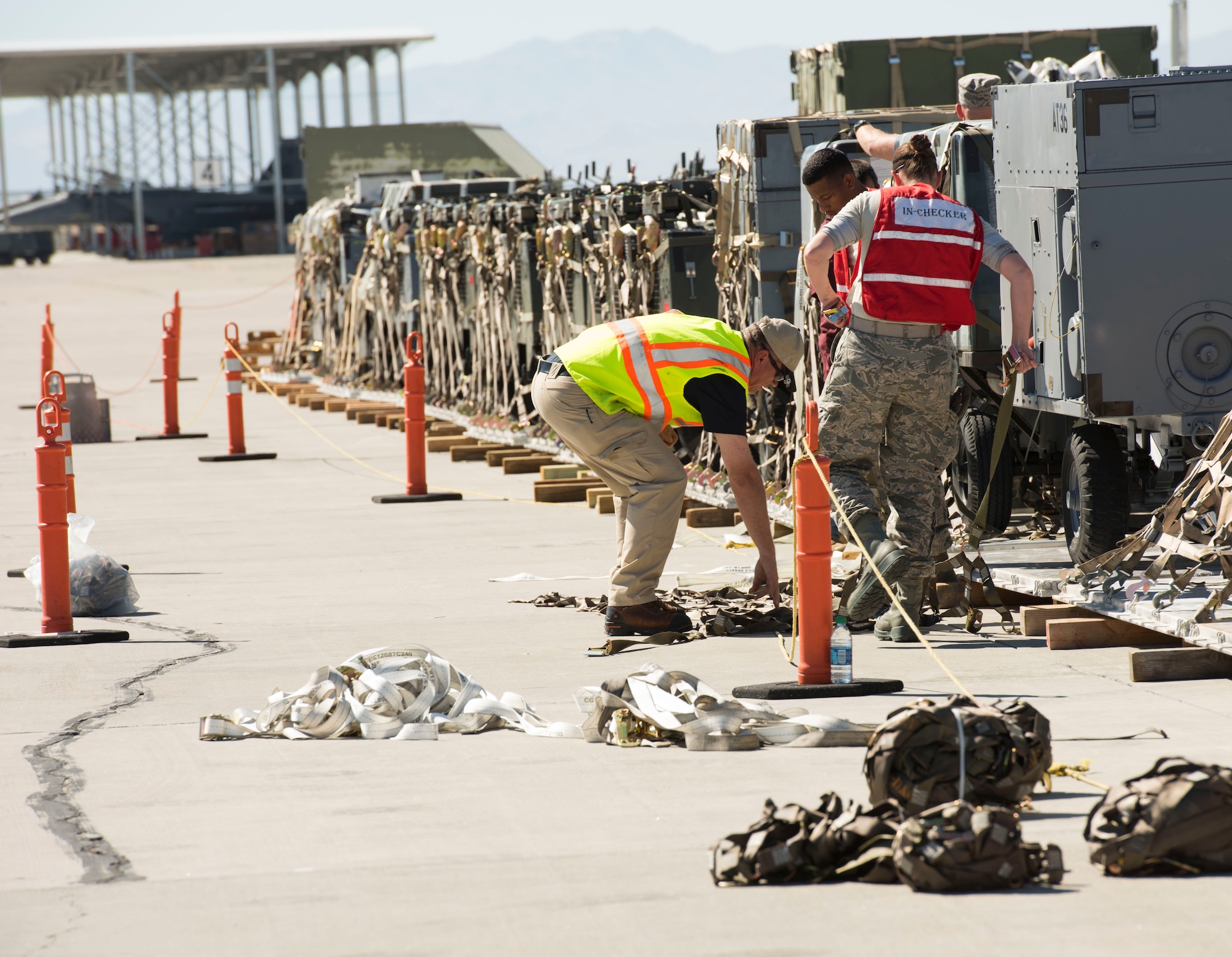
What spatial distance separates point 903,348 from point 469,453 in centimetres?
982

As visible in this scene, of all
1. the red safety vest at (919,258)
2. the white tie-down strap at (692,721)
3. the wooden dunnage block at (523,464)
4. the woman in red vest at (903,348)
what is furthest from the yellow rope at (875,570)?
the wooden dunnage block at (523,464)

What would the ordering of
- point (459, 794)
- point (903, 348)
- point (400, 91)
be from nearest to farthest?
point (459, 794)
point (903, 348)
point (400, 91)

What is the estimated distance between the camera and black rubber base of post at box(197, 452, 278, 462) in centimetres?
1711

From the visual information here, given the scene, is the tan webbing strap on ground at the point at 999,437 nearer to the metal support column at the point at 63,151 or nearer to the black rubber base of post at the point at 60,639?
the black rubber base of post at the point at 60,639

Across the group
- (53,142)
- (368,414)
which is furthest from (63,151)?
(368,414)

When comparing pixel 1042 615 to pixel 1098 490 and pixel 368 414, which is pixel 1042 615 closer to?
pixel 1098 490

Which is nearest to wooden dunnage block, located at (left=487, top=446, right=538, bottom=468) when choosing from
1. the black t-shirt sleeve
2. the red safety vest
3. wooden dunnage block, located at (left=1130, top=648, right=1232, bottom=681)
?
the black t-shirt sleeve

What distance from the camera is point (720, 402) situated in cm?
736

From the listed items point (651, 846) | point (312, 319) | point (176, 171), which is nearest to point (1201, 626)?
point (651, 846)

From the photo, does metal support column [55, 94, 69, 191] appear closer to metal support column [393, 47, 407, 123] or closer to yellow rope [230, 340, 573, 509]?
metal support column [393, 47, 407, 123]

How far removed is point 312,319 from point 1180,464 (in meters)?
20.2

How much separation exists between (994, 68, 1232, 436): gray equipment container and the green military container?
28.2 ft

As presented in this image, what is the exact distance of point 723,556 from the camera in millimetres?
10602

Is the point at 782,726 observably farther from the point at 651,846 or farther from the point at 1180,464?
the point at 1180,464
